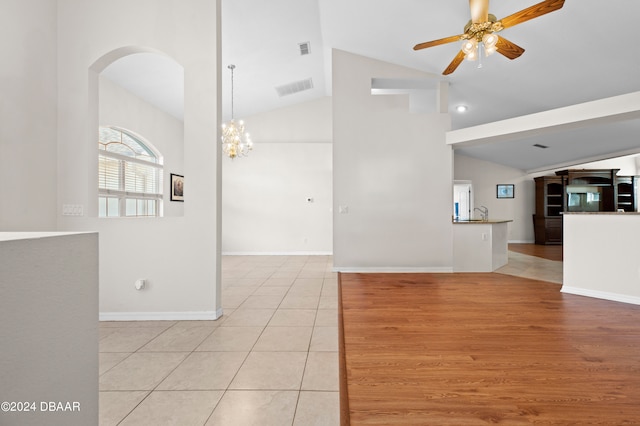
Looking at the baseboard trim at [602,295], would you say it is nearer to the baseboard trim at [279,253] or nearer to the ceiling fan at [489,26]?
the ceiling fan at [489,26]

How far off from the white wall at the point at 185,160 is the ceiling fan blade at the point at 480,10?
2435 millimetres

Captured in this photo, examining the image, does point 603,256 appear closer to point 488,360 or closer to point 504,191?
point 488,360

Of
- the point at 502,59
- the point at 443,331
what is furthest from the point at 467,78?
the point at 443,331

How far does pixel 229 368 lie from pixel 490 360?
1.78 metres

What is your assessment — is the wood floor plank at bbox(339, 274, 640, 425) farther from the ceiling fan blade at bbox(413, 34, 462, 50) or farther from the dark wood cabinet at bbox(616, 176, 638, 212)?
the dark wood cabinet at bbox(616, 176, 638, 212)

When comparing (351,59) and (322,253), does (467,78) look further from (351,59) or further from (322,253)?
(322,253)

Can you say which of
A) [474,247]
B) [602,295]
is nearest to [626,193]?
[474,247]

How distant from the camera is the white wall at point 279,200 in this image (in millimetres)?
7691

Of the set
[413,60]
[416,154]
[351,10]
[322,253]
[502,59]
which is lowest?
[322,253]

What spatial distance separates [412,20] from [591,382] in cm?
429

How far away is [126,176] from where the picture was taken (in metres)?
5.63

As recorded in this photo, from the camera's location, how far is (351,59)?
5324mm

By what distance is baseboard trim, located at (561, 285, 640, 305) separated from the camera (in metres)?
3.41

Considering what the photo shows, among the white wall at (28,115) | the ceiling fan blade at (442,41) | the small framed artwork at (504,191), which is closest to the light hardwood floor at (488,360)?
the ceiling fan blade at (442,41)
